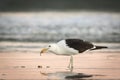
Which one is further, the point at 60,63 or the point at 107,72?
the point at 60,63

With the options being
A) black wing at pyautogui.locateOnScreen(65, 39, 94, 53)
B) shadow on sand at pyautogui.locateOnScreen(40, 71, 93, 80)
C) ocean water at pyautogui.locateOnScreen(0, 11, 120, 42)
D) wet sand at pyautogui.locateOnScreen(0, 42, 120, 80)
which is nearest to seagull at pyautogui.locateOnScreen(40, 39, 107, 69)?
black wing at pyautogui.locateOnScreen(65, 39, 94, 53)

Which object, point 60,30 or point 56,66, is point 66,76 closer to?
point 56,66

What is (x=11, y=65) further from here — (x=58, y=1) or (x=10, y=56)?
(x=58, y=1)

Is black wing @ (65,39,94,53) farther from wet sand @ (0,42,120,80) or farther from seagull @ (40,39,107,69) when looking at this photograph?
wet sand @ (0,42,120,80)

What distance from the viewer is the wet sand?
5.76 metres

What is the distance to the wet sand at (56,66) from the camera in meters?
5.76

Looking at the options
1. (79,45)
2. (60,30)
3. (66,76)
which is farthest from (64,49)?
(60,30)

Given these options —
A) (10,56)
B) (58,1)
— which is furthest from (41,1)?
(10,56)

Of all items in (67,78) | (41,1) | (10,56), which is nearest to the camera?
(67,78)

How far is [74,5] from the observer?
2648 centimetres

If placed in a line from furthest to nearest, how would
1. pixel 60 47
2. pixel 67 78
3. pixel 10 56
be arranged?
pixel 10 56
pixel 60 47
pixel 67 78

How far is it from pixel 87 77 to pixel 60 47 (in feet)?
3.23

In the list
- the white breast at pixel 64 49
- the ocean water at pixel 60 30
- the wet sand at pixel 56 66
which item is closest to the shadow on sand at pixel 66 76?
the wet sand at pixel 56 66

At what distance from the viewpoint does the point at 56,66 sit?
259 inches
